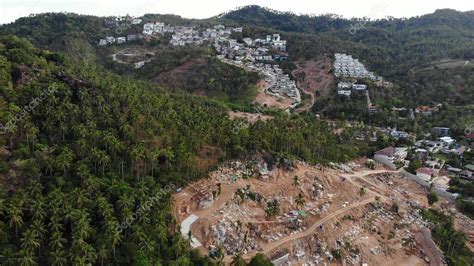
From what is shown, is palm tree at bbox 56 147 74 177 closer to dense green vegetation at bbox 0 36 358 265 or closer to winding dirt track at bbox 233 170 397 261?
dense green vegetation at bbox 0 36 358 265

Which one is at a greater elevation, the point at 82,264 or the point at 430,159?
the point at 82,264

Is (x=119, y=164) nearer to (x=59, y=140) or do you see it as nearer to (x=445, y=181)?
(x=59, y=140)

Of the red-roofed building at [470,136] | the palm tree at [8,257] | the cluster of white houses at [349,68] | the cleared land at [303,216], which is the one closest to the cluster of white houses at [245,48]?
the cluster of white houses at [349,68]

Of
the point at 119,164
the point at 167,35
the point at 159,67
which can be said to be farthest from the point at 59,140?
the point at 167,35

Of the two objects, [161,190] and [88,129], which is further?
[88,129]

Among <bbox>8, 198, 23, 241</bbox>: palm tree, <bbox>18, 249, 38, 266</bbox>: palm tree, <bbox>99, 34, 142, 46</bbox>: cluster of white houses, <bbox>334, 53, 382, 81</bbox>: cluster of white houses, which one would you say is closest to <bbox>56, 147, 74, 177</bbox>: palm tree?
<bbox>8, 198, 23, 241</bbox>: palm tree
